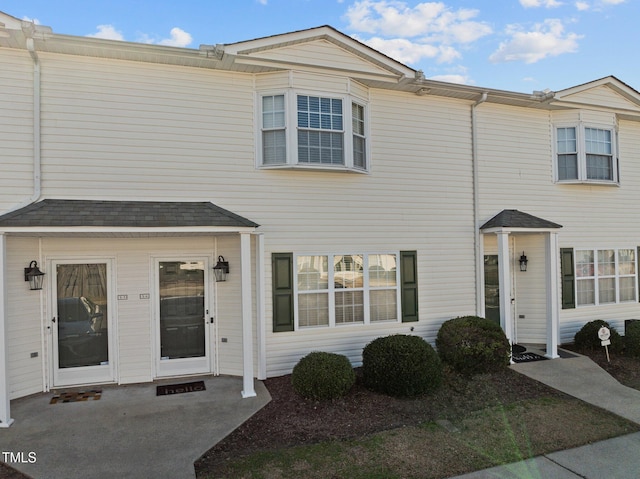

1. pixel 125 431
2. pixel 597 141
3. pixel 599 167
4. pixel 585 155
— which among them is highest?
pixel 597 141

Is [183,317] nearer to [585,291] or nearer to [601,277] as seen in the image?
[585,291]

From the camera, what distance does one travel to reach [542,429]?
5430 millimetres

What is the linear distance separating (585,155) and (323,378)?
27.8 feet

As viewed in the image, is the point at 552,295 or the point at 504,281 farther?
the point at 552,295

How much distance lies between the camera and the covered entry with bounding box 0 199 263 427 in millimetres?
6441

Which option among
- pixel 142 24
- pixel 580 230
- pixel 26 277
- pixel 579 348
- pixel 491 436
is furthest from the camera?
pixel 580 230

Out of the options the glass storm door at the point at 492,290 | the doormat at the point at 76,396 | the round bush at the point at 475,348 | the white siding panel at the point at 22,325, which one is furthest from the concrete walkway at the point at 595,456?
the white siding panel at the point at 22,325

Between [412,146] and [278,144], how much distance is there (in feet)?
9.68

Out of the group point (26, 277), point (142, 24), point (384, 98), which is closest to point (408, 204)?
point (384, 98)

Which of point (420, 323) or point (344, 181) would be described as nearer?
point (344, 181)

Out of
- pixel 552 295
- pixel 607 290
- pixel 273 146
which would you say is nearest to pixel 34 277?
pixel 273 146

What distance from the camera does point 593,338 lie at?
8898 mm

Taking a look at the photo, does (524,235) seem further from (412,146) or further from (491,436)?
(491,436)

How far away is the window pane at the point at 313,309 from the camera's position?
7.83m
